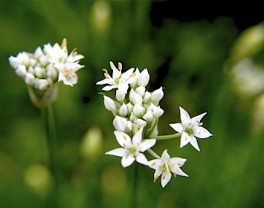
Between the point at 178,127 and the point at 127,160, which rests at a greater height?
the point at 178,127

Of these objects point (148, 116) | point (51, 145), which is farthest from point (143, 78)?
point (51, 145)

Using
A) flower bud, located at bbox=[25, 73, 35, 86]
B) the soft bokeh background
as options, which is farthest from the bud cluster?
the soft bokeh background

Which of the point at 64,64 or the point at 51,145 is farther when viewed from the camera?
the point at 51,145

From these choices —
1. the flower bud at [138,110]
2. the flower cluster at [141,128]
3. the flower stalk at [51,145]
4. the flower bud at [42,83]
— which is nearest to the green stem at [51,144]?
the flower stalk at [51,145]

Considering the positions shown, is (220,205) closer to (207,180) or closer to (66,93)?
(207,180)

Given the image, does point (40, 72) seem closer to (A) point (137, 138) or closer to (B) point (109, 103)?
(B) point (109, 103)

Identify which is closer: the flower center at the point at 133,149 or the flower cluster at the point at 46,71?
the flower center at the point at 133,149

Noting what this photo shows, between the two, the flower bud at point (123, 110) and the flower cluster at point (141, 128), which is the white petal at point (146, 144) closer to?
the flower cluster at point (141, 128)
